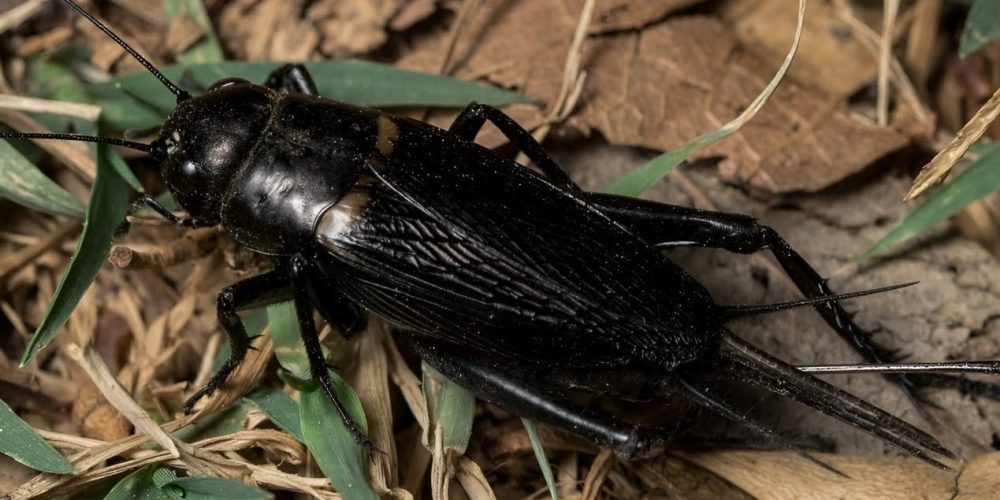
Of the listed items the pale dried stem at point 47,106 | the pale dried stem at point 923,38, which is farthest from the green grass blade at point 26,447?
the pale dried stem at point 923,38

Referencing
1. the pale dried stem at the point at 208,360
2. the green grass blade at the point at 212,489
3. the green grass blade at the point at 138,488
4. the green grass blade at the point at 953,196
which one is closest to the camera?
the green grass blade at the point at 212,489

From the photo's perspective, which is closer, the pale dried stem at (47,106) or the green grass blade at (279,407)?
the green grass blade at (279,407)

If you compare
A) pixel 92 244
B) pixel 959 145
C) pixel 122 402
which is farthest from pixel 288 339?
pixel 959 145

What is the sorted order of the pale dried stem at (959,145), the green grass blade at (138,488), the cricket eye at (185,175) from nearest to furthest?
the green grass blade at (138,488)
the pale dried stem at (959,145)
the cricket eye at (185,175)

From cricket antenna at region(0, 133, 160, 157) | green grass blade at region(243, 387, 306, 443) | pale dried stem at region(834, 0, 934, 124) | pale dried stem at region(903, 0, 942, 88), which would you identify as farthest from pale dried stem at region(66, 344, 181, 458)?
pale dried stem at region(903, 0, 942, 88)

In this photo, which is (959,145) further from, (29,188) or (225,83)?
(29,188)

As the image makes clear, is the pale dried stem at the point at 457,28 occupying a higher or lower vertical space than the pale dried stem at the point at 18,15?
higher

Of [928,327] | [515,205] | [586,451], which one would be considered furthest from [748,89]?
[586,451]

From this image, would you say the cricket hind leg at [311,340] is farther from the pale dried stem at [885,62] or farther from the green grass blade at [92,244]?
the pale dried stem at [885,62]
